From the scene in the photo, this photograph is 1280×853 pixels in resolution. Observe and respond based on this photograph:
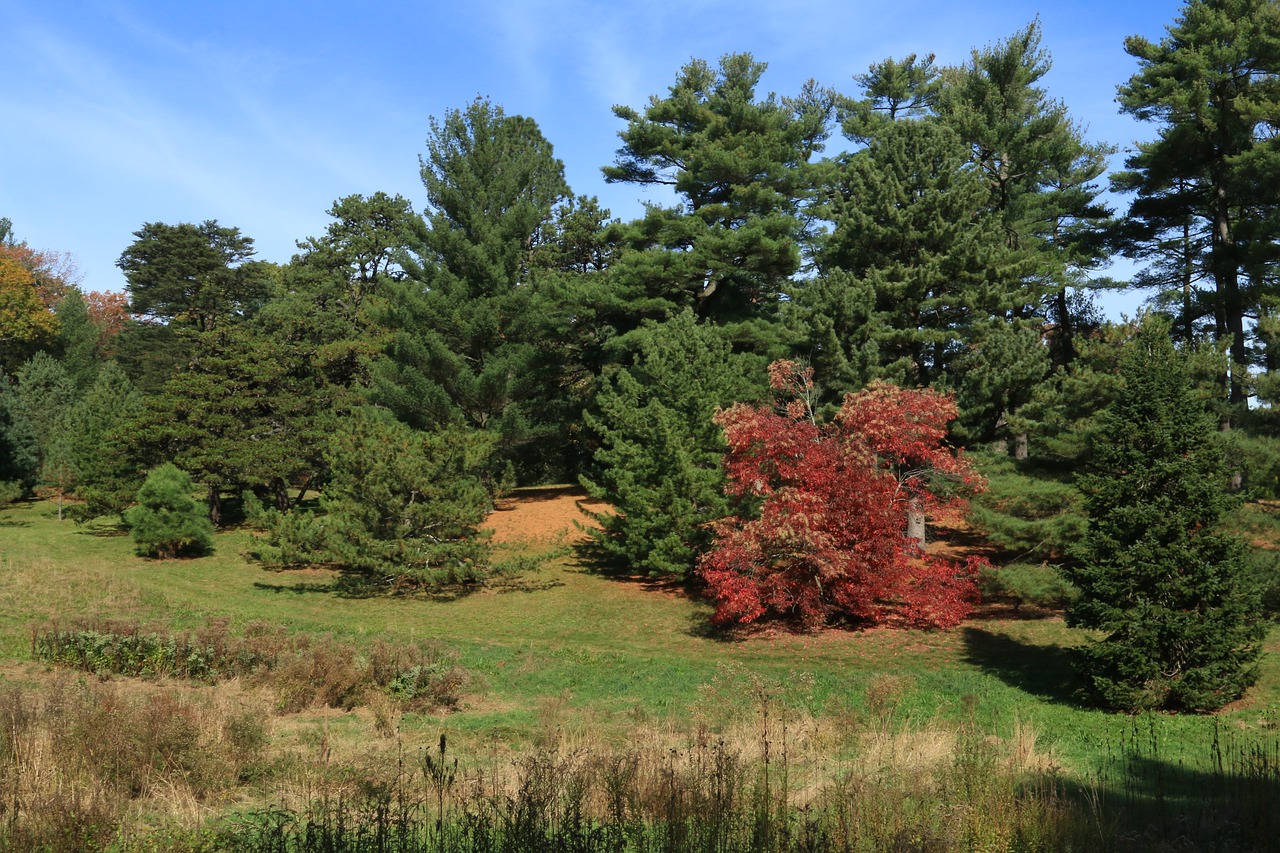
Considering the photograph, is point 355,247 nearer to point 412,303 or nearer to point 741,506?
point 412,303

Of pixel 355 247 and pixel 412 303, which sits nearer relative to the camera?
pixel 412 303

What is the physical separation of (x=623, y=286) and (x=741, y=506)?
14.5m

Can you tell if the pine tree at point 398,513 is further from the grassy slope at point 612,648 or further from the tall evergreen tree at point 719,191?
the tall evergreen tree at point 719,191

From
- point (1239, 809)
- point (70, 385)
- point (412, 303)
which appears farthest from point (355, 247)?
point (1239, 809)

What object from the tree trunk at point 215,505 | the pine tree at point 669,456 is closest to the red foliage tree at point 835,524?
the pine tree at point 669,456

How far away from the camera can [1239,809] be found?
626 cm

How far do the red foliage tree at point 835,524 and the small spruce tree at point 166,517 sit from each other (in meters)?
17.4

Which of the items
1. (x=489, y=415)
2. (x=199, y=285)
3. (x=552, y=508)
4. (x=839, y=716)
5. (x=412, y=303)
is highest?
(x=199, y=285)

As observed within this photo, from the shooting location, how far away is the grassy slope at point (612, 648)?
12.0 meters

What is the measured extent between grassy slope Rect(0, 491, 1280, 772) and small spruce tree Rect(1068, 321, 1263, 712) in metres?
0.58

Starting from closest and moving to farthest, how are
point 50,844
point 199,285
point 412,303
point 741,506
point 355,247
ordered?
point 50,844
point 741,506
point 412,303
point 355,247
point 199,285

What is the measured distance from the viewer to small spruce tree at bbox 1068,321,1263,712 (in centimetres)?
1234

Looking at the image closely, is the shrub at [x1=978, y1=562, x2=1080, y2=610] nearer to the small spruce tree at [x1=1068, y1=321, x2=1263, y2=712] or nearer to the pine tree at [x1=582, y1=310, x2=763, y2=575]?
the small spruce tree at [x1=1068, y1=321, x2=1263, y2=712]

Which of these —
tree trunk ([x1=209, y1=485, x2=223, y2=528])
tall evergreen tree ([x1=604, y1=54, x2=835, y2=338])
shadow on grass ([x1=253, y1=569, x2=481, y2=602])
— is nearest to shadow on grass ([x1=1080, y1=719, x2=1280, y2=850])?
shadow on grass ([x1=253, y1=569, x2=481, y2=602])
